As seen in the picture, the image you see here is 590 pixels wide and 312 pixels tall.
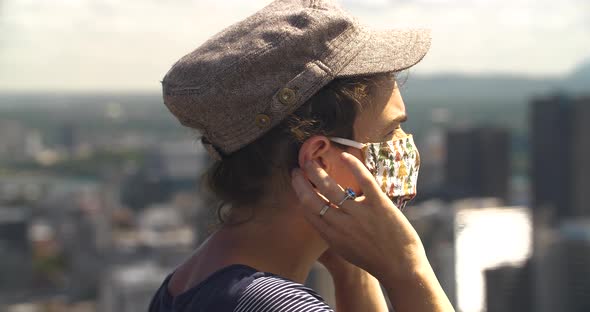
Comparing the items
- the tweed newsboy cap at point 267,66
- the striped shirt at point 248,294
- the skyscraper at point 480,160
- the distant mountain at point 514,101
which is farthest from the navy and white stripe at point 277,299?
the skyscraper at point 480,160

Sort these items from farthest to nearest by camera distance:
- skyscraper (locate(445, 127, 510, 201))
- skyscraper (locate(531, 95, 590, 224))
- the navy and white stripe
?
skyscraper (locate(445, 127, 510, 201)), skyscraper (locate(531, 95, 590, 224)), the navy and white stripe

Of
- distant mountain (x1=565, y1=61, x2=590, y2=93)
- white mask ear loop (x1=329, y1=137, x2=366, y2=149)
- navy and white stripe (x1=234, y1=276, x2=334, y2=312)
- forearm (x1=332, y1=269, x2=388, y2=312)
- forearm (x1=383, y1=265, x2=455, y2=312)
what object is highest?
white mask ear loop (x1=329, y1=137, x2=366, y2=149)

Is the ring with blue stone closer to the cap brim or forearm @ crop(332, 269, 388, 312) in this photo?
the cap brim

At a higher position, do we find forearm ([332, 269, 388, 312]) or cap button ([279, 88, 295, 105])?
cap button ([279, 88, 295, 105])

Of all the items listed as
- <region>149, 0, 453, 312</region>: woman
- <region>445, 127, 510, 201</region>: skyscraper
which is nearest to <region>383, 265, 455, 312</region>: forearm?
<region>149, 0, 453, 312</region>: woman

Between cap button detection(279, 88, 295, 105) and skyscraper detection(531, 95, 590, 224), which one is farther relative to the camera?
skyscraper detection(531, 95, 590, 224)

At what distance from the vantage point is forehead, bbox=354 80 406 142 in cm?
125

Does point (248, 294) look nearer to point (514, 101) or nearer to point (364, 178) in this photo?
point (364, 178)

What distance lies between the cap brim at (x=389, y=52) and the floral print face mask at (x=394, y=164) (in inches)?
4.4

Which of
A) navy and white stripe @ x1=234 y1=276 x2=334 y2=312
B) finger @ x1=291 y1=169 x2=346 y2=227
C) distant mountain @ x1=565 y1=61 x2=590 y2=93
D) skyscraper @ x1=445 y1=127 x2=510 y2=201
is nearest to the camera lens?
navy and white stripe @ x1=234 y1=276 x2=334 y2=312

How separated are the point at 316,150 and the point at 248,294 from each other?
0.78 feet

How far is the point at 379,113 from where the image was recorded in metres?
1.27

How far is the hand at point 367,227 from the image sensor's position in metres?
1.18

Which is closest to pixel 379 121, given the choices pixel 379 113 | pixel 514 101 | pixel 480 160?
pixel 379 113
